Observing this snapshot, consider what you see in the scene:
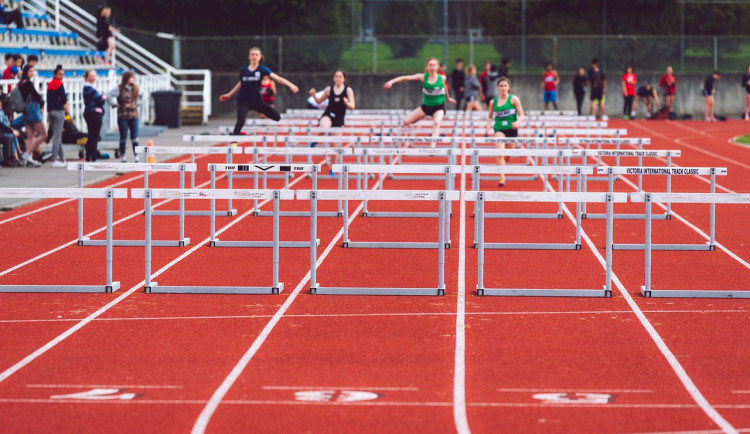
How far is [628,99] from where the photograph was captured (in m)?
45.0

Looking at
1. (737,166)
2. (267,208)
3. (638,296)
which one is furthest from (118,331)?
(737,166)

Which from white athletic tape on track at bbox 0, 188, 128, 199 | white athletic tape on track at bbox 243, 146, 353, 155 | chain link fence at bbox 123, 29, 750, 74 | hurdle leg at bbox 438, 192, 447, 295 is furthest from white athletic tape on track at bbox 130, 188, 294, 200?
chain link fence at bbox 123, 29, 750, 74

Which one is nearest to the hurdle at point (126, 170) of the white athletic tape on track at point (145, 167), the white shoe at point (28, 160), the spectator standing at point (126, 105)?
the white athletic tape on track at point (145, 167)

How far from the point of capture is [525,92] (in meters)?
47.2

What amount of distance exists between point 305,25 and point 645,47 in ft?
40.4

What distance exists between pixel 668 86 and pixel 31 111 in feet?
91.8

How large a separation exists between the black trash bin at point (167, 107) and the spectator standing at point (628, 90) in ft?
51.0

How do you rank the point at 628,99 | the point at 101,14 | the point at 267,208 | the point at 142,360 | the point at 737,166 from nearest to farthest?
1. the point at 142,360
2. the point at 267,208
3. the point at 737,166
4. the point at 101,14
5. the point at 628,99

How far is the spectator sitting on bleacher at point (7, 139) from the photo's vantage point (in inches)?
859

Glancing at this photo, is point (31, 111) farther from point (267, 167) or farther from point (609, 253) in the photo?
point (609, 253)

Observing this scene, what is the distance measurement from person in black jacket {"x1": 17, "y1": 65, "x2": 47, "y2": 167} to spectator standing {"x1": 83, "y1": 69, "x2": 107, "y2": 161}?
899 mm

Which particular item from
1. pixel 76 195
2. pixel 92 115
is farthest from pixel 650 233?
pixel 92 115

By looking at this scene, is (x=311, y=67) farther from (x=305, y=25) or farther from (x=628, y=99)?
(x=628, y=99)

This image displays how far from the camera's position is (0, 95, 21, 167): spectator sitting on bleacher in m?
21.8
